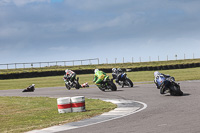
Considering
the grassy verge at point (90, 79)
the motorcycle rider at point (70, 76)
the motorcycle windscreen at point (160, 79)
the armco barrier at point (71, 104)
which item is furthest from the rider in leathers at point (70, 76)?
the armco barrier at point (71, 104)

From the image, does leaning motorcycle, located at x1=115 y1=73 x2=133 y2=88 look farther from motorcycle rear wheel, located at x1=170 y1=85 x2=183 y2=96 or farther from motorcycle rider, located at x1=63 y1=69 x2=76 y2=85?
motorcycle rear wheel, located at x1=170 y1=85 x2=183 y2=96

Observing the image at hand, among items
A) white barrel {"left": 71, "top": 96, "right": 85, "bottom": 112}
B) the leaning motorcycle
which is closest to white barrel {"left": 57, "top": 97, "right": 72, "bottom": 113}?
white barrel {"left": 71, "top": 96, "right": 85, "bottom": 112}

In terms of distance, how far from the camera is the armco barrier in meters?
15.1

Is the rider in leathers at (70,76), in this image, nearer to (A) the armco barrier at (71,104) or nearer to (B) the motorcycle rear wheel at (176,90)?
(B) the motorcycle rear wheel at (176,90)

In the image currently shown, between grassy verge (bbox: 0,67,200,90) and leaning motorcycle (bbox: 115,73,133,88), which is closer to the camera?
leaning motorcycle (bbox: 115,73,133,88)

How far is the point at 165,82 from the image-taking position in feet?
64.5

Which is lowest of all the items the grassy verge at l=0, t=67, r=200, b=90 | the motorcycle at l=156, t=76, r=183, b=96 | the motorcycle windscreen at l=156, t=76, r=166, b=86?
the grassy verge at l=0, t=67, r=200, b=90

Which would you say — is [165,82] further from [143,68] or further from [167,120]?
[143,68]

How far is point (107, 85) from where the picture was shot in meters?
26.9

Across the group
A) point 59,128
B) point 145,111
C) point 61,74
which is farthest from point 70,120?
point 61,74

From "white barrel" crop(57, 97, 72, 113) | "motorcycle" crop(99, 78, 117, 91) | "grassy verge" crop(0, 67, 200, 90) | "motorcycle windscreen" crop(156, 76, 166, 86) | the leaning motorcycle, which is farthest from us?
"grassy verge" crop(0, 67, 200, 90)

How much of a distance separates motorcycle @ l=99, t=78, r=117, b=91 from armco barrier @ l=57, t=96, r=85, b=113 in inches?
454

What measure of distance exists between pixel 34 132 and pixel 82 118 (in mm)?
2616

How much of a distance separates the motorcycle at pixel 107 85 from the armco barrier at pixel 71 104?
11529 mm
